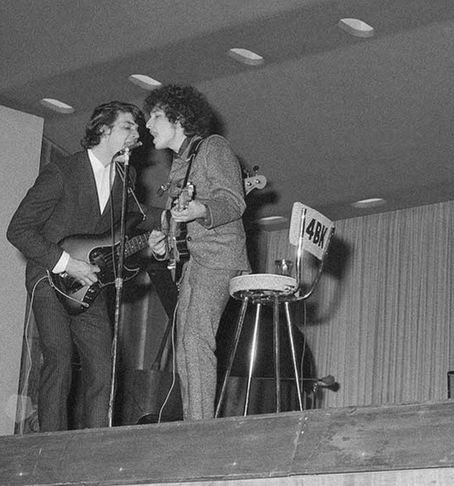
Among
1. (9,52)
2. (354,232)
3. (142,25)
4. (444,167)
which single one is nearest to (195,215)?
(142,25)

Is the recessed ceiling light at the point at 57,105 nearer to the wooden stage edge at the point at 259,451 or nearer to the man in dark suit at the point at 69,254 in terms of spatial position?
the man in dark suit at the point at 69,254

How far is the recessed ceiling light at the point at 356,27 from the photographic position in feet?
17.0

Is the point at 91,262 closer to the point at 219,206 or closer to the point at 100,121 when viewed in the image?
the point at 100,121

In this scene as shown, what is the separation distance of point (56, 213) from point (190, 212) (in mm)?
772

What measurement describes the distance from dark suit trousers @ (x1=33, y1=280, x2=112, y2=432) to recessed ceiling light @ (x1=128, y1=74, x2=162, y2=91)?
1932 millimetres

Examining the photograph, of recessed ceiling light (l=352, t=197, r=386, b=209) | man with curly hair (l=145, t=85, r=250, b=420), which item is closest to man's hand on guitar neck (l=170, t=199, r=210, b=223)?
man with curly hair (l=145, t=85, r=250, b=420)

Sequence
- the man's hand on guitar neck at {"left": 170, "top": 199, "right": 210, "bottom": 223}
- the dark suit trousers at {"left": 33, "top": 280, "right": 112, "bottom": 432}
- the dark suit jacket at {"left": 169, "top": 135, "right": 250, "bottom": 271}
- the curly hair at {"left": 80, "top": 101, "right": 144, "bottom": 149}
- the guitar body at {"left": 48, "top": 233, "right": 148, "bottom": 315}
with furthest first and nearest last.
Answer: the curly hair at {"left": 80, "top": 101, "right": 144, "bottom": 149} → the guitar body at {"left": 48, "top": 233, "right": 148, "bottom": 315} → the dark suit trousers at {"left": 33, "top": 280, "right": 112, "bottom": 432} → the dark suit jacket at {"left": 169, "top": 135, "right": 250, "bottom": 271} → the man's hand on guitar neck at {"left": 170, "top": 199, "right": 210, "bottom": 223}

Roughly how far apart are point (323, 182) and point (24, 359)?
2428mm

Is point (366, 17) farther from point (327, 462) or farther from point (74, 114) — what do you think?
point (327, 462)

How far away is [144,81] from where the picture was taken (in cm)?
593

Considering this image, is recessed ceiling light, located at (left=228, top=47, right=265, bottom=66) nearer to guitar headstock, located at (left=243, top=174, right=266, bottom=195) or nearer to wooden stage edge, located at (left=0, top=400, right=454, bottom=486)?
guitar headstock, located at (left=243, top=174, right=266, bottom=195)

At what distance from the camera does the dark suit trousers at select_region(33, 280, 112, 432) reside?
4074 mm

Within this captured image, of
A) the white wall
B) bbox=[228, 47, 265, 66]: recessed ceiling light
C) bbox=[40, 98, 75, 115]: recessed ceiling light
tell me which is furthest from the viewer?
bbox=[40, 98, 75, 115]: recessed ceiling light

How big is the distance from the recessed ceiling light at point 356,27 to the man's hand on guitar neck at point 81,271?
188 centimetres
